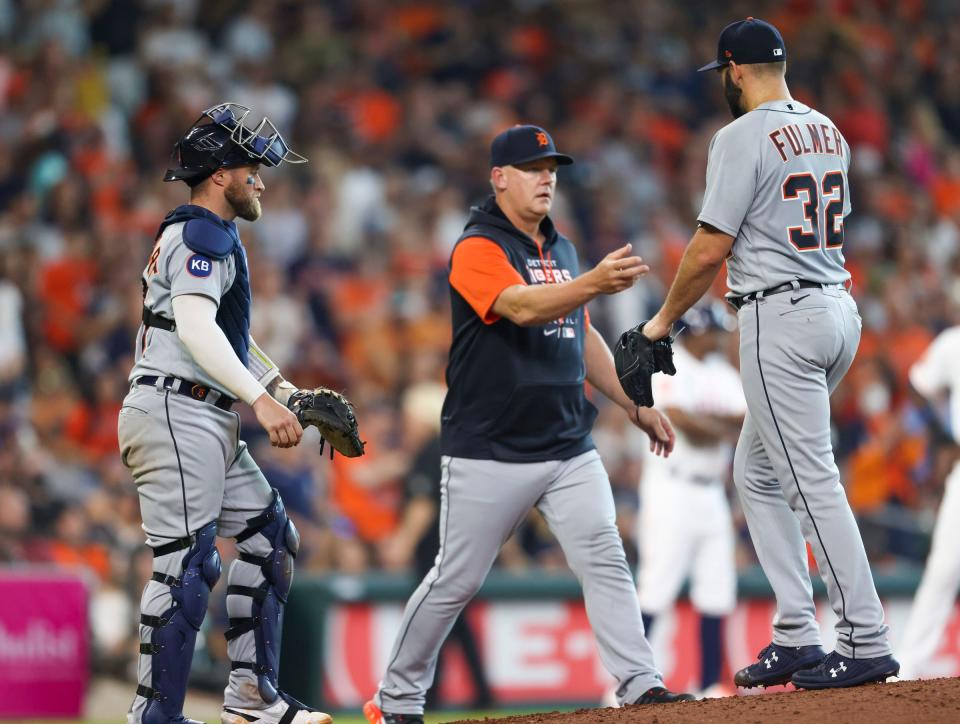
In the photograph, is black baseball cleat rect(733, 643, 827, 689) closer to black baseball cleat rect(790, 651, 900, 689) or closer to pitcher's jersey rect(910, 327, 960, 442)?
black baseball cleat rect(790, 651, 900, 689)

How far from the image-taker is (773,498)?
568 cm

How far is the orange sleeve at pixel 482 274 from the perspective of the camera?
573 centimetres

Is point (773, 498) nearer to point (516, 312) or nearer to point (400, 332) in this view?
point (516, 312)

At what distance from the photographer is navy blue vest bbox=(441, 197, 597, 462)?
5852 mm

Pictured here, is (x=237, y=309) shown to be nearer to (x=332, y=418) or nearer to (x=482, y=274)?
(x=332, y=418)

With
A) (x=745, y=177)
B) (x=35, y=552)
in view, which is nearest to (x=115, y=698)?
(x=35, y=552)

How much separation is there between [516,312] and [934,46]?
45.7ft

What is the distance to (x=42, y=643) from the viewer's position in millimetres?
9211

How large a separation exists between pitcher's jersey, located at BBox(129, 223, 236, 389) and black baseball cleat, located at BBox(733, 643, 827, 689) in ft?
7.66

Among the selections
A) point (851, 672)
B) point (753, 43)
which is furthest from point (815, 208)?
point (851, 672)

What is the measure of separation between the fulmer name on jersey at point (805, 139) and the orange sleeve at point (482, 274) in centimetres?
114

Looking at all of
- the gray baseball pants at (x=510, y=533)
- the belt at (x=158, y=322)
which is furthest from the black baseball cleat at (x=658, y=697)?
the belt at (x=158, y=322)

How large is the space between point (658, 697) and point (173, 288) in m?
2.39

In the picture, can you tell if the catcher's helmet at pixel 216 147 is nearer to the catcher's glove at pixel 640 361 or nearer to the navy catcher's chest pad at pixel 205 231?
the navy catcher's chest pad at pixel 205 231
